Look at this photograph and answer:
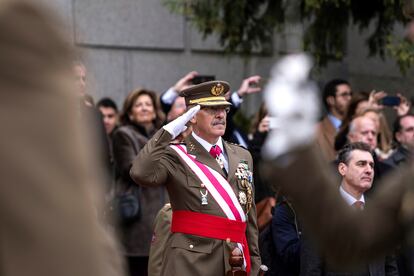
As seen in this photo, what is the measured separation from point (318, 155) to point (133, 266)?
20.1 feet

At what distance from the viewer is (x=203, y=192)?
598 centimetres

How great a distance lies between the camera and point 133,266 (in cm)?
847

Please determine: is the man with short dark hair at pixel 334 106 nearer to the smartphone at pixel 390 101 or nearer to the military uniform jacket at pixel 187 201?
the smartphone at pixel 390 101

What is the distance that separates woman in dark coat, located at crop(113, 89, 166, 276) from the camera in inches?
330

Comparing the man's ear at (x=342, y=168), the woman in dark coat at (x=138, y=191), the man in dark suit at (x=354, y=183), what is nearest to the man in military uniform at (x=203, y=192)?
the man in dark suit at (x=354, y=183)

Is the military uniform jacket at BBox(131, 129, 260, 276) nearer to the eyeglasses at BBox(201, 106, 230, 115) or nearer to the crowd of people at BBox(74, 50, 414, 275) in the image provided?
the crowd of people at BBox(74, 50, 414, 275)

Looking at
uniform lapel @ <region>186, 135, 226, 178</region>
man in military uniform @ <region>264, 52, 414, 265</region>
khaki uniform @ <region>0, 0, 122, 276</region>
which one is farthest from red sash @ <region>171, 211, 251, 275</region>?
khaki uniform @ <region>0, 0, 122, 276</region>

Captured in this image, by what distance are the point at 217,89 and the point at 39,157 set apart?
508 cm

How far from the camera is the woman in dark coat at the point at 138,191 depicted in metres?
8.39

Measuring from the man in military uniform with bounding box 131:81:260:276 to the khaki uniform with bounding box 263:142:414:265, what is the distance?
3311 millimetres

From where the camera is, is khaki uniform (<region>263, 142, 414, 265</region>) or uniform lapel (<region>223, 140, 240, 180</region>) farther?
uniform lapel (<region>223, 140, 240, 180</region>)

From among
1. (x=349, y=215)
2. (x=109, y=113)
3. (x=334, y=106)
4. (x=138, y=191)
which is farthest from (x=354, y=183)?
(x=109, y=113)

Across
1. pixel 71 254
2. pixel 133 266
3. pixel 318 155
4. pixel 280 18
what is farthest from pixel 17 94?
pixel 280 18

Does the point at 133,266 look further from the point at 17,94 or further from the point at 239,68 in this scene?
the point at 17,94
